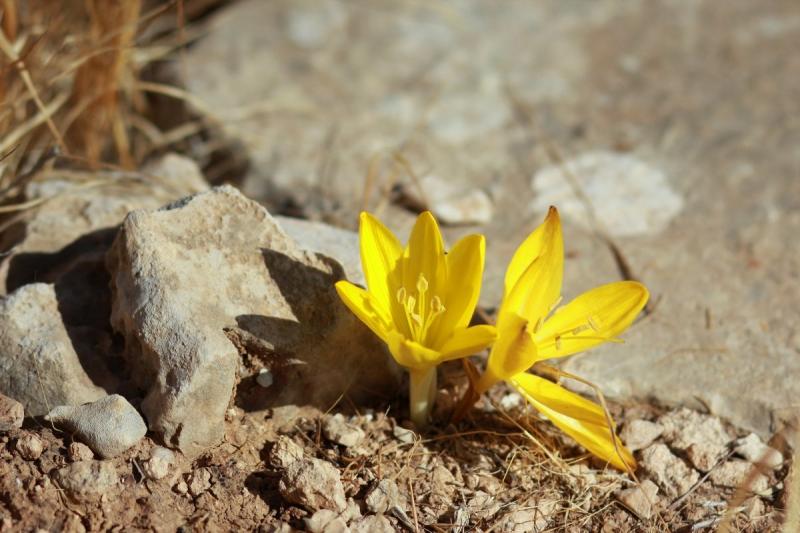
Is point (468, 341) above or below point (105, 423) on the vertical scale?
above

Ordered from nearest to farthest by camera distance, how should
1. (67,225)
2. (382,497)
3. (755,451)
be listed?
(382,497) → (755,451) → (67,225)

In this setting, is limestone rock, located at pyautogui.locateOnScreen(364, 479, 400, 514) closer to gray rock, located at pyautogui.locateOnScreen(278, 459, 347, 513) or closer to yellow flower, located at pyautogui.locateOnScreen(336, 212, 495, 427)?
gray rock, located at pyautogui.locateOnScreen(278, 459, 347, 513)

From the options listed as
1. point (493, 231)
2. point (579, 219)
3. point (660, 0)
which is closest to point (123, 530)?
point (493, 231)

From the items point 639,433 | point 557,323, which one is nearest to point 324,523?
point 557,323

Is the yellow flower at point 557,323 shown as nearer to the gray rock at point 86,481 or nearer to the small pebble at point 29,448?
the gray rock at point 86,481

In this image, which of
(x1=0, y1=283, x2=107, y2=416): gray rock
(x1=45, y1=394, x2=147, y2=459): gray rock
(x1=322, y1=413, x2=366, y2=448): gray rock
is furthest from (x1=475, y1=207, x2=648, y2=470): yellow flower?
(x1=0, y1=283, x2=107, y2=416): gray rock

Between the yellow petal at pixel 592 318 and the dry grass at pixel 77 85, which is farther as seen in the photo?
the dry grass at pixel 77 85

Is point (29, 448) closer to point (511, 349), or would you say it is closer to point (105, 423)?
point (105, 423)

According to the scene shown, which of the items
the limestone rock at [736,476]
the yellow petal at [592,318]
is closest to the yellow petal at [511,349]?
the yellow petal at [592,318]
